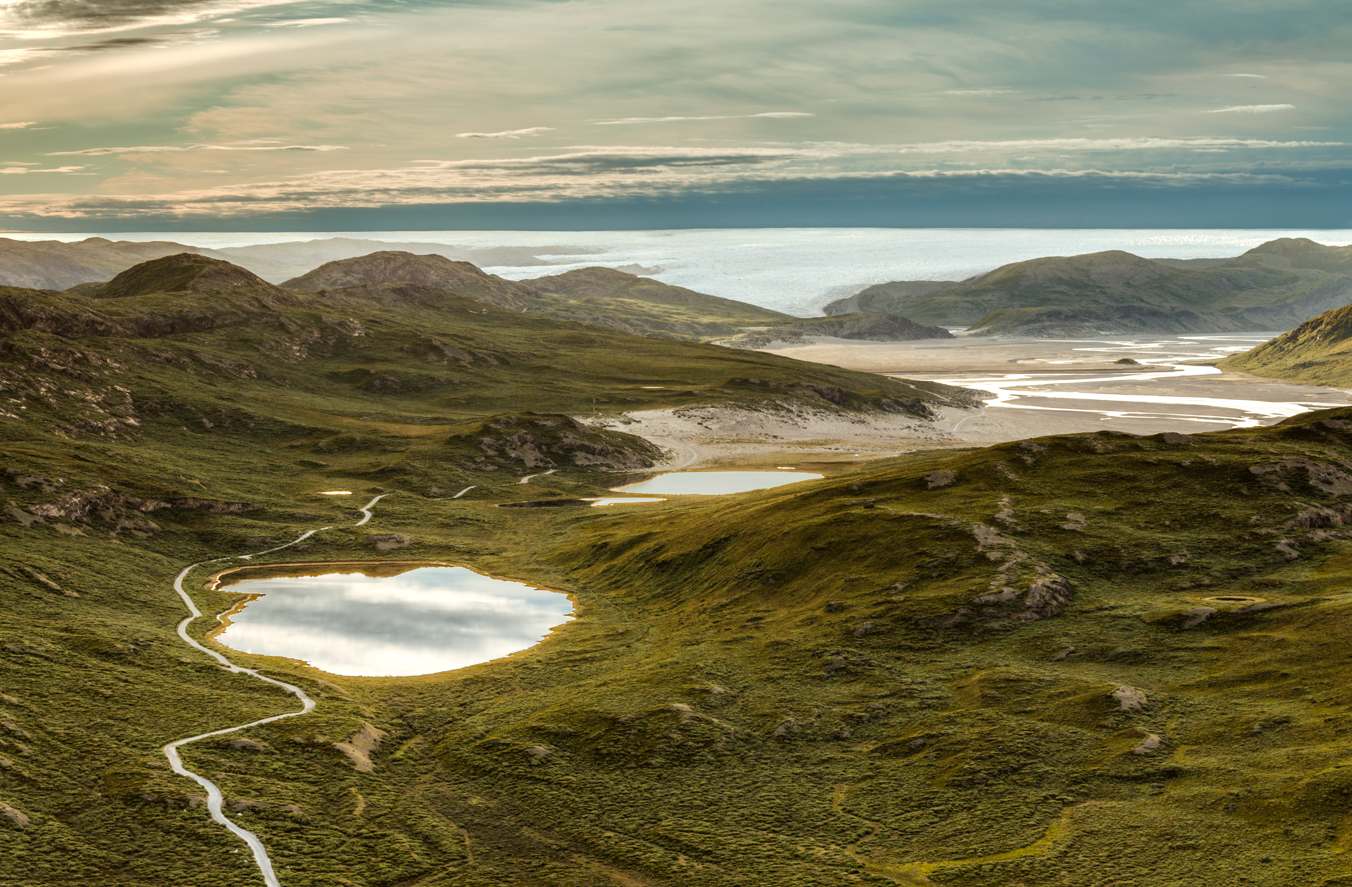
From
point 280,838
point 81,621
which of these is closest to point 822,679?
point 280,838

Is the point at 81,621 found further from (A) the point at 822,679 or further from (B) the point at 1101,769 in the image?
(B) the point at 1101,769

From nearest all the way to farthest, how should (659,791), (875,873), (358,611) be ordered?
1. (875,873)
2. (659,791)
3. (358,611)

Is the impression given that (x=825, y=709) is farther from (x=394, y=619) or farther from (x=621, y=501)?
(x=621, y=501)

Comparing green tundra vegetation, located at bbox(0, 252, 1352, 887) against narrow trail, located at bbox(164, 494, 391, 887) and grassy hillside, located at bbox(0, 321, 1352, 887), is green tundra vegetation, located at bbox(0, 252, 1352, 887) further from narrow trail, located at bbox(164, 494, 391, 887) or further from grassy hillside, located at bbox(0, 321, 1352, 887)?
narrow trail, located at bbox(164, 494, 391, 887)

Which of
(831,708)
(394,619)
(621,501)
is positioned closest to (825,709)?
(831,708)

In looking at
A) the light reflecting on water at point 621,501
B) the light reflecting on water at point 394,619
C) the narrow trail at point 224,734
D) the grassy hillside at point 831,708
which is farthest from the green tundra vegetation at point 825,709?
the light reflecting on water at point 621,501

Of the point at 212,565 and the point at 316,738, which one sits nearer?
the point at 316,738
